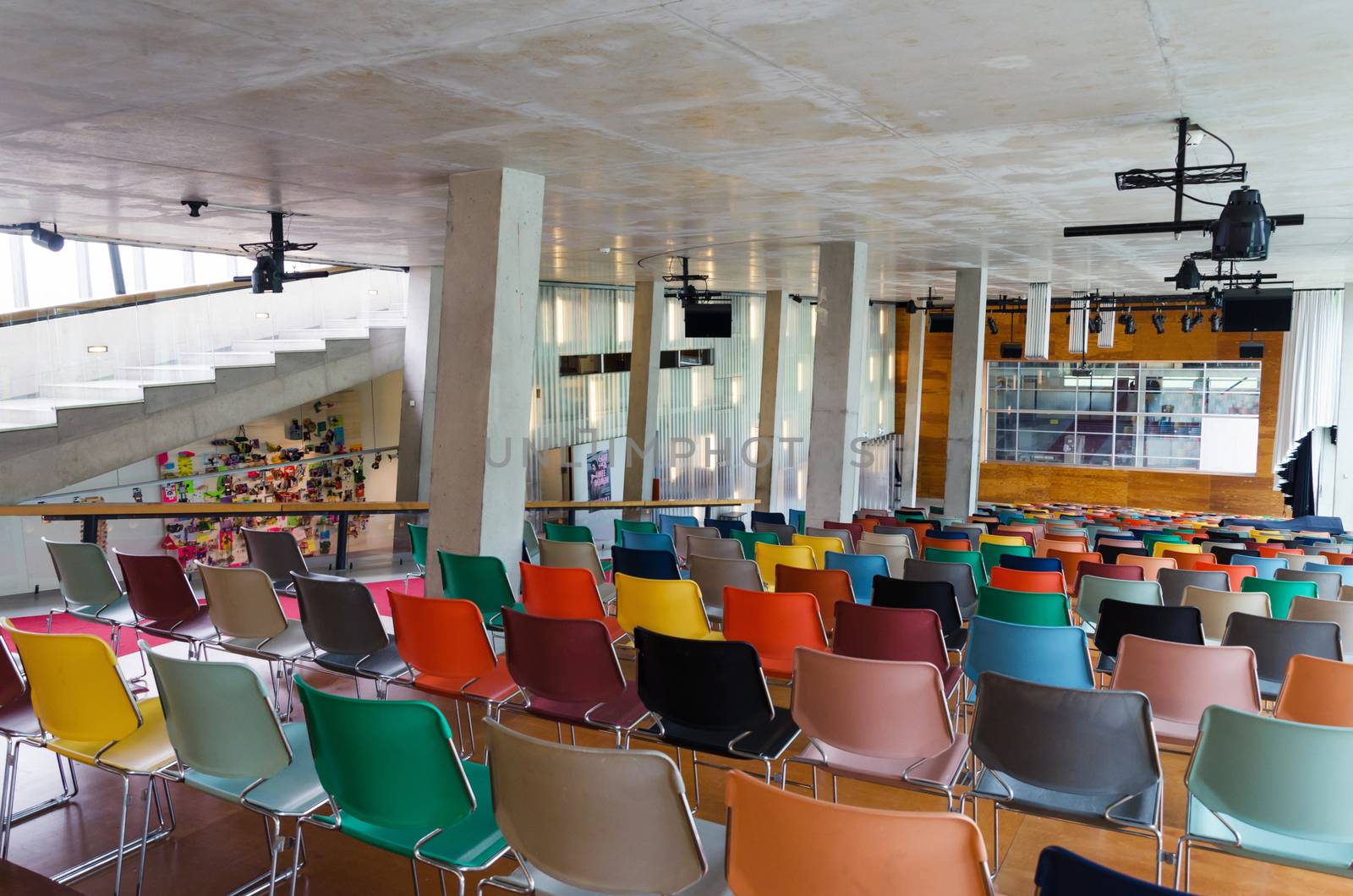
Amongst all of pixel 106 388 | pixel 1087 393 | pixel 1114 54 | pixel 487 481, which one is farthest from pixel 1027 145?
pixel 1087 393

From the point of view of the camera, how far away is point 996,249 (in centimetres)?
1257

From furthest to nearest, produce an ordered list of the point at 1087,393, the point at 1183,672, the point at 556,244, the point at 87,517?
the point at 1087,393 < the point at 556,244 < the point at 87,517 < the point at 1183,672

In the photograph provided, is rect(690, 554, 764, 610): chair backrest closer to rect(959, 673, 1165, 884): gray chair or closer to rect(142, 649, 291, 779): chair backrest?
rect(959, 673, 1165, 884): gray chair

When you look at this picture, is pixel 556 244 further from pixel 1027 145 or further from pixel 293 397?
pixel 1027 145

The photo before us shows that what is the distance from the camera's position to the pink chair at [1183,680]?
3826mm

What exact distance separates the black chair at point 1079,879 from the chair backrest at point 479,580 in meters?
4.03

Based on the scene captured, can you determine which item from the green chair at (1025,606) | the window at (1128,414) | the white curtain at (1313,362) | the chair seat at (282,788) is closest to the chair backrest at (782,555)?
the green chair at (1025,606)

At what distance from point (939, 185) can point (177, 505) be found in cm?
692

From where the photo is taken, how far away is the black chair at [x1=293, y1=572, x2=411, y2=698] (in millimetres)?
4488

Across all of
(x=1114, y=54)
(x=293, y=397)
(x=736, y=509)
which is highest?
(x=1114, y=54)

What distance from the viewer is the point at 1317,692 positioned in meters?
3.71

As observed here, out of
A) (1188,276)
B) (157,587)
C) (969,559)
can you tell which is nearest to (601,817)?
(157,587)

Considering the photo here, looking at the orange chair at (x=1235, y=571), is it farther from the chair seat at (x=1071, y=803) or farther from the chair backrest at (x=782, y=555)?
the chair seat at (x=1071, y=803)

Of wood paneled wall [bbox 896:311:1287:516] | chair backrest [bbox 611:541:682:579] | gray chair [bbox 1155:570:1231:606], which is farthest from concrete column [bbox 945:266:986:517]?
wood paneled wall [bbox 896:311:1287:516]
